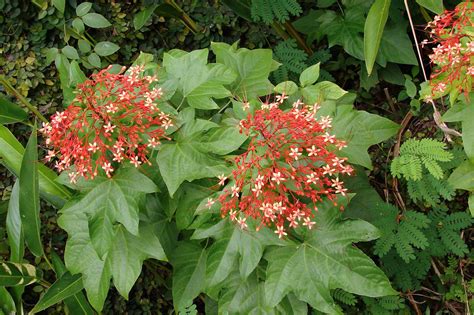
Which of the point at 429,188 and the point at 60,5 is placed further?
the point at 60,5

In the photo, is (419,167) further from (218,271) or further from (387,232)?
(218,271)

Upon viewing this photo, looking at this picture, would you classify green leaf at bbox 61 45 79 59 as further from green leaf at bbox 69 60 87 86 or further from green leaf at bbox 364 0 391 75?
green leaf at bbox 364 0 391 75

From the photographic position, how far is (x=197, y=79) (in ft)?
6.20

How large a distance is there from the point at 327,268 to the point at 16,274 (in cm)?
127

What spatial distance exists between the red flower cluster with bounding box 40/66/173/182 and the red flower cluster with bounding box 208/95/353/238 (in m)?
0.27

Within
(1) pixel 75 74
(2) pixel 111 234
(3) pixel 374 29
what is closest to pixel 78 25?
(1) pixel 75 74

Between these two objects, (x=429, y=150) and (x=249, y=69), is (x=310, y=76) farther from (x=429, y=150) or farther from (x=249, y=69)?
(x=429, y=150)

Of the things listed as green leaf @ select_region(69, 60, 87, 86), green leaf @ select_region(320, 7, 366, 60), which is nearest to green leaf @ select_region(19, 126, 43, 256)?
green leaf @ select_region(69, 60, 87, 86)

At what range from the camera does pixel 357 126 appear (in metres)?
1.84

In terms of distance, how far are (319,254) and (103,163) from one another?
72 centimetres

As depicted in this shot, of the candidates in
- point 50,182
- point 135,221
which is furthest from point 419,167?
point 50,182

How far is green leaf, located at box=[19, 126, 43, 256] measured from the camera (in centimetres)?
192

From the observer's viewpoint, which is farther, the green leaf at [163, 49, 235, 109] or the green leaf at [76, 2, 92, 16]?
the green leaf at [76, 2, 92, 16]

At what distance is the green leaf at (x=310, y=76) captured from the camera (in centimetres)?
200
